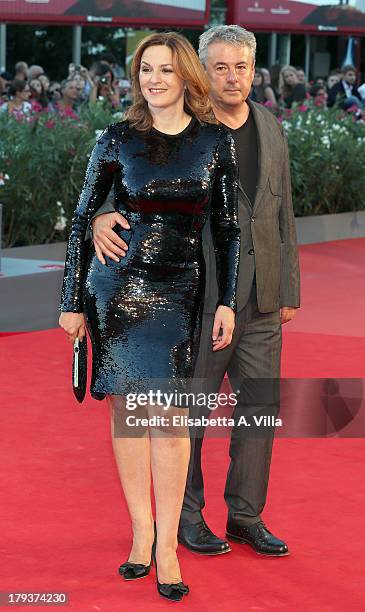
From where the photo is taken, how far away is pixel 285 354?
9.04m

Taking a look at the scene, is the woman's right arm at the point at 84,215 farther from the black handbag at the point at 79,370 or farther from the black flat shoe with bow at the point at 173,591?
the black flat shoe with bow at the point at 173,591

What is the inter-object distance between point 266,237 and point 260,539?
110cm

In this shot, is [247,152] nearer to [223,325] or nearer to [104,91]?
[223,325]

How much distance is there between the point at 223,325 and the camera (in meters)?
4.62

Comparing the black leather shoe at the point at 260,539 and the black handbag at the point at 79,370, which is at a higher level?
the black handbag at the point at 79,370

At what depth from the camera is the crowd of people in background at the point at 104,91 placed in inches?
561

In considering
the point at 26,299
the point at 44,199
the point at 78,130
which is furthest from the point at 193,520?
the point at 78,130

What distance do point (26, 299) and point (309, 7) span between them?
1193cm

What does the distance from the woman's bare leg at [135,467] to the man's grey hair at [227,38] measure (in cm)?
132

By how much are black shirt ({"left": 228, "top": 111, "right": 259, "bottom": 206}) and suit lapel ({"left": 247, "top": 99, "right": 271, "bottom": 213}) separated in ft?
0.10

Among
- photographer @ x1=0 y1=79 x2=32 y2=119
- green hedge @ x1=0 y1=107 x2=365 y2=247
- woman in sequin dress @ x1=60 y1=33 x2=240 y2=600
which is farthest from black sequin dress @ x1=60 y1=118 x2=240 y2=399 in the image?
photographer @ x1=0 y1=79 x2=32 y2=119

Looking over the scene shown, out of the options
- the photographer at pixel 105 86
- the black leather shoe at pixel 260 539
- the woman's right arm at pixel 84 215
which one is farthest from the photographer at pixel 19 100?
the woman's right arm at pixel 84 215

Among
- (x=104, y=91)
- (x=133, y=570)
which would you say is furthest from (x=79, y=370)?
(x=104, y=91)

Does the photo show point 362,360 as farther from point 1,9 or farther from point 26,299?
point 1,9
